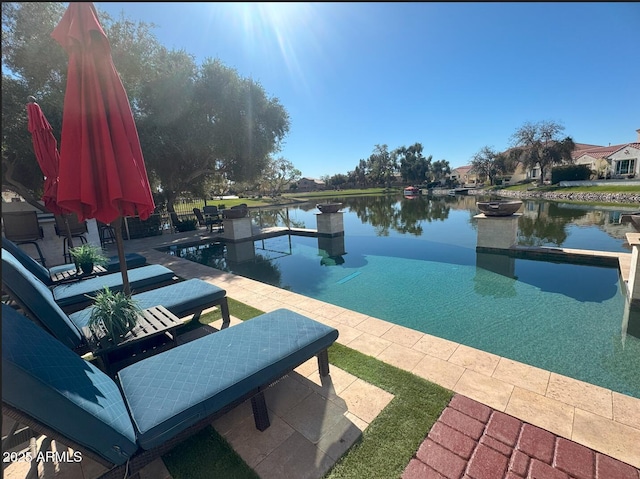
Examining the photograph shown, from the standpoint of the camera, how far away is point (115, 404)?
233 centimetres

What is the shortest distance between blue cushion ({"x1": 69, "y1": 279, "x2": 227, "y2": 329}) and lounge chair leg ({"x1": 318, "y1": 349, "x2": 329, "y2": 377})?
5.96 feet

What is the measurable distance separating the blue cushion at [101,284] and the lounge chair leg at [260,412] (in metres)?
3.01

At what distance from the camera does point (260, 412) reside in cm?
285

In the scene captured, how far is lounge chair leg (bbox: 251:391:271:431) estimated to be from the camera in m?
2.81

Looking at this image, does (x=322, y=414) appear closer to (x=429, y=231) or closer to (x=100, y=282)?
(x=100, y=282)

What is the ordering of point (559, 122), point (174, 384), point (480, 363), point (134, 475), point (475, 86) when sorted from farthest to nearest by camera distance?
point (559, 122)
point (475, 86)
point (480, 363)
point (174, 384)
point (134, 475)

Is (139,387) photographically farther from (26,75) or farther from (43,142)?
(26,75)

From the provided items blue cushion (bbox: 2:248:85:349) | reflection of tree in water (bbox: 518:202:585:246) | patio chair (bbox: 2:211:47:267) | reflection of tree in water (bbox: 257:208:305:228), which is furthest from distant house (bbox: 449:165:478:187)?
blue cushion (bbox: 2:248:85:349)

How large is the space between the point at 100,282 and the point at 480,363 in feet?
17.6

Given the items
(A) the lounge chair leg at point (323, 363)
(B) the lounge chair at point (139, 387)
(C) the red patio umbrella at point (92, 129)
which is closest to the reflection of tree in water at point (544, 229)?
(A) the lounge chair leg at point (323, 363)

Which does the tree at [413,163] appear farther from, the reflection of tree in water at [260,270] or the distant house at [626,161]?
the reflection of tree in water at [260,270]

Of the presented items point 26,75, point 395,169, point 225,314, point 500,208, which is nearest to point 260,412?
point 225,314

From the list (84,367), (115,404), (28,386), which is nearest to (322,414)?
(115,404)

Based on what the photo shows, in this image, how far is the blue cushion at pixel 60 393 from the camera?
1.88m
